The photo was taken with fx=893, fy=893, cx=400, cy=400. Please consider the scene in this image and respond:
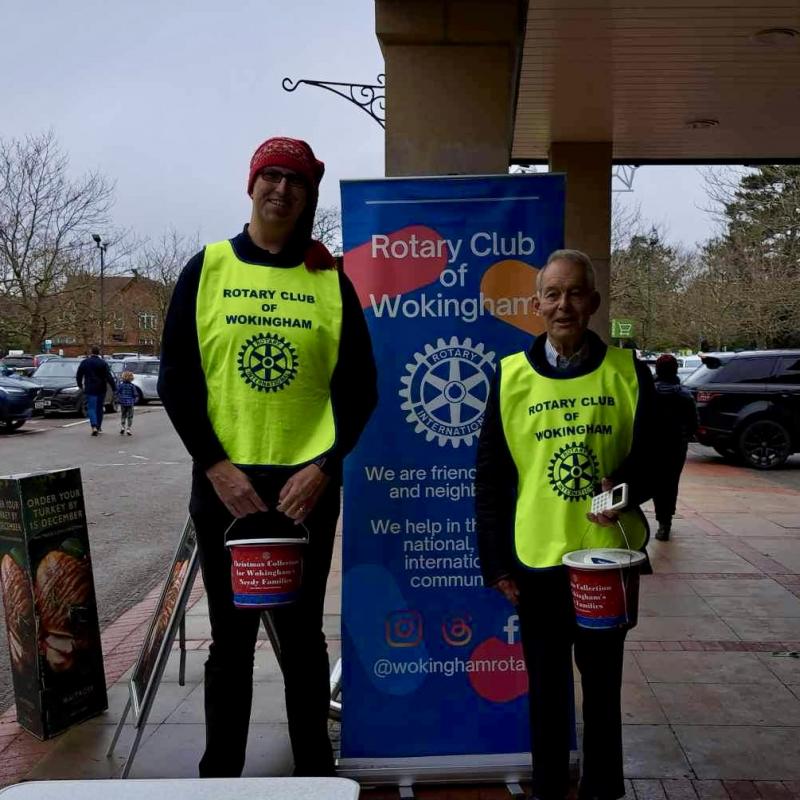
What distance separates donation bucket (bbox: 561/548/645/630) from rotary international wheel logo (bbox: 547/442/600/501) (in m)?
0.22

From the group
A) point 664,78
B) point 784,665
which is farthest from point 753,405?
point 784,665

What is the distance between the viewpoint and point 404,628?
327 centimetres

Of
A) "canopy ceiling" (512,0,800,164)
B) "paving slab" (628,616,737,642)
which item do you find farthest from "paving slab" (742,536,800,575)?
"canopy ceiling" (512,0,800,164)

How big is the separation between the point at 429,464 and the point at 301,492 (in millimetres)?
722

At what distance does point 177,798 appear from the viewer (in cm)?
128

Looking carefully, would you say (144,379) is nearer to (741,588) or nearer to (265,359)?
(741,588)

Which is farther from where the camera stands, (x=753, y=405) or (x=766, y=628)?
(x=753, y=405)

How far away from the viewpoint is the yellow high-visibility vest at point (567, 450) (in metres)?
2.61

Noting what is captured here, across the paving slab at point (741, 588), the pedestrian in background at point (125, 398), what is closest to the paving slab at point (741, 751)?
the paving slab at point (741, 588)

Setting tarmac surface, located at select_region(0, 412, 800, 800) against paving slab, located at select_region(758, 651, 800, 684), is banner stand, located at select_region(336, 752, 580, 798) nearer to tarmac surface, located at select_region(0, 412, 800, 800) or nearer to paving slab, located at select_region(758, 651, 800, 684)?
tarmac surface, located at select_region(0, 412, 800, 800)

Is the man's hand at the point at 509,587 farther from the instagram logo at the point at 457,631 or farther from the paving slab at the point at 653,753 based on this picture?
the paving slab at the point at 653,753

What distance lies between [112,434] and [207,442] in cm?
1843

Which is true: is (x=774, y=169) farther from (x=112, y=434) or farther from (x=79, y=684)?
(x=79, y=684)

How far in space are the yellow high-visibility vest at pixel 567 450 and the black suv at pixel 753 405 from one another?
13.0m
